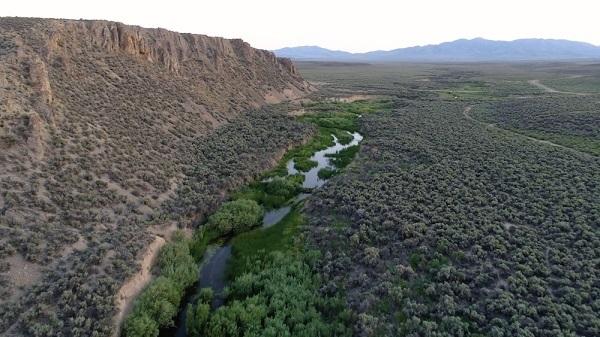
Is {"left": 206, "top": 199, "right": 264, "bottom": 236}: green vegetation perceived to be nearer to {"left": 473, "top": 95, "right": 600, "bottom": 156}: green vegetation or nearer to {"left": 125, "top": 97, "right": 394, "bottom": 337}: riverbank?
{"left": 125, "top": 97, "right": 394, "bottom": 337}: riverbank

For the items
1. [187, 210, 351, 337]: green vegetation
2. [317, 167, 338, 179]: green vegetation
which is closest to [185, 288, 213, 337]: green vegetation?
[187, 210, 351, 337]: green vegetation

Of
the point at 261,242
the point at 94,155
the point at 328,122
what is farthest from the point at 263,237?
the point at 328,122

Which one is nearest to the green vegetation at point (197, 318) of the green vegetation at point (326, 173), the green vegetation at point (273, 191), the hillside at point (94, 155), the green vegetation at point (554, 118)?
the hillside at point (94, 155)

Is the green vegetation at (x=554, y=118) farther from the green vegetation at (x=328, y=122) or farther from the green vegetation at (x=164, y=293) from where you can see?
the green vegetation at (x=164, y=293)

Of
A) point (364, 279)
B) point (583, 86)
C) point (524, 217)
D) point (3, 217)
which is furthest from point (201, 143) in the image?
point (583, 86)

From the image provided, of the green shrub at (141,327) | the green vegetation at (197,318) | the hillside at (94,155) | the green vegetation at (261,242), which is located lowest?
the green vegetation at (261,242)

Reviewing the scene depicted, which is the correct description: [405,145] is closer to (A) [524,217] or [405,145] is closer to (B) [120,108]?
(A) [524,217]
